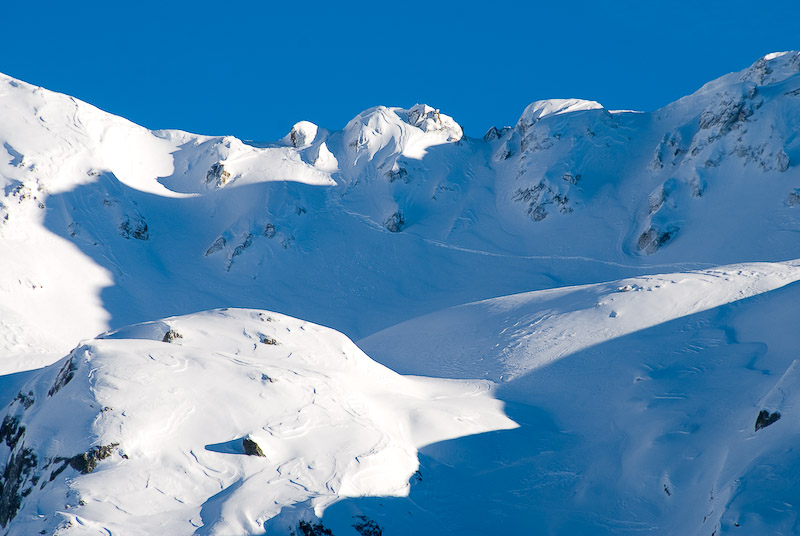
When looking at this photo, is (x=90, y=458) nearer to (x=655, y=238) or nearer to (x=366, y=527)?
(x=366, y=527)

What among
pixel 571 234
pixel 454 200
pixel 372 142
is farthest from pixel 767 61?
pixel 372 142

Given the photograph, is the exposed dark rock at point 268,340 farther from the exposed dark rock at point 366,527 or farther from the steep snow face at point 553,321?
the exposed dark rock at point 366,527

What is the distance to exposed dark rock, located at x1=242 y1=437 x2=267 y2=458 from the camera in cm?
1450

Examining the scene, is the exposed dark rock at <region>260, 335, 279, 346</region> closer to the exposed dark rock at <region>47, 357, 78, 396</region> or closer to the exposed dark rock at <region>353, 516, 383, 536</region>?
the exposed dark rock at <region>47, 357, 78, 396</region>

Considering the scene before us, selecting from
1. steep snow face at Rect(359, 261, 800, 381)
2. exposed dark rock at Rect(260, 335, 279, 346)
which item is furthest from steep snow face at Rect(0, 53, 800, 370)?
exposed dark rock at Rect(260, 335, 279, 346)

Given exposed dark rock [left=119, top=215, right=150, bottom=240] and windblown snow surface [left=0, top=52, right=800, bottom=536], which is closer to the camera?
windblown snow surface [left=0, top=52, right=800, bottom=536]

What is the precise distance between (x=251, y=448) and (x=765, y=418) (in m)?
9.46

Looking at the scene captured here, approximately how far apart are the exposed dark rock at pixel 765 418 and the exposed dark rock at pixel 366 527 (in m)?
7.09

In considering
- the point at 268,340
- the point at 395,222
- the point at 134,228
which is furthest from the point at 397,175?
the point at 268,340

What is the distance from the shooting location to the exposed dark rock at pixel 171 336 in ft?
61.0

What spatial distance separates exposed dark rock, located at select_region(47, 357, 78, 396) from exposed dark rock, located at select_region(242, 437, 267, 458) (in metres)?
4.20

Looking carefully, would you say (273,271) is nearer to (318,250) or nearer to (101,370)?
(318,250)

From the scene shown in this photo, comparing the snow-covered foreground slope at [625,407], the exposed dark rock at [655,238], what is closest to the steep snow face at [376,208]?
the exposed dark rock at [655,238]

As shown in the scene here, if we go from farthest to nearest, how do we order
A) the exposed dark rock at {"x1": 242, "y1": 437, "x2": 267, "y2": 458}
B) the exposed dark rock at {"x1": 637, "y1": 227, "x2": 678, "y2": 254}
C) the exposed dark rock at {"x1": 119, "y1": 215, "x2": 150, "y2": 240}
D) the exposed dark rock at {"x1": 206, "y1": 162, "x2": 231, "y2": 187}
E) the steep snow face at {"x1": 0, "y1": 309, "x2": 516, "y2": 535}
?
the exposed dark rock at {"x1": 206, "y1": 162, "x2": 231, "y2": 187}
the exposed dark rock at {"x1": 119, "y1": 215, "x2": 150, "y2": 240}
the exposed dark rock at {"x1": 637, "y1": 227, "x2": 678, "y2": 254}
the exposed dark rock at {"x1": 242, "y1": 437, "x2": 267, "y2": 458}
the steep snow face at {"x1": 0, "y1": 309, "x2": 516, "y2": 535}
